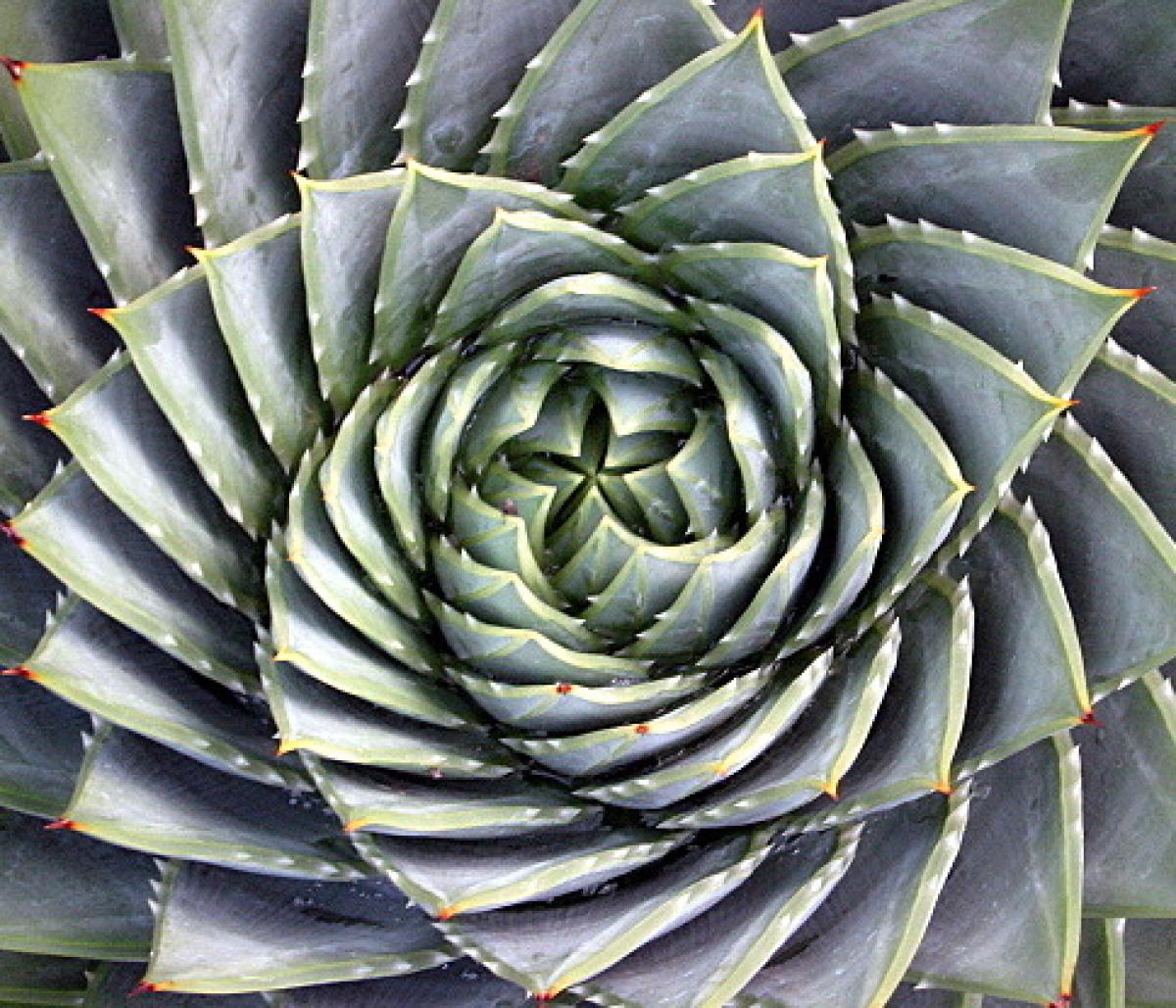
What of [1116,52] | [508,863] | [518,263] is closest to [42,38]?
[518,263]

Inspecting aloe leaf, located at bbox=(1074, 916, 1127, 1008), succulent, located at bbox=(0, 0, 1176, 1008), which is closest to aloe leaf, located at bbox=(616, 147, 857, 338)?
succulent, located at bbox=(0, 0, 1176, 1008)

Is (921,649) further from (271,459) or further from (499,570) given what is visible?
(271,459)

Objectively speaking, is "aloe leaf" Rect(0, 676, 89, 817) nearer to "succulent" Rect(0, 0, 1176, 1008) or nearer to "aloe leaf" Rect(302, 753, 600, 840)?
"succulent" Rect(0, 0, 1176, 1008)

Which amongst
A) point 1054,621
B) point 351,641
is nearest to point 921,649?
point 1054,621

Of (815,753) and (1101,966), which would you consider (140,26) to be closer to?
(815,753)

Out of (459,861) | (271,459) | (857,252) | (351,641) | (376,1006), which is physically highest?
(857,252)
